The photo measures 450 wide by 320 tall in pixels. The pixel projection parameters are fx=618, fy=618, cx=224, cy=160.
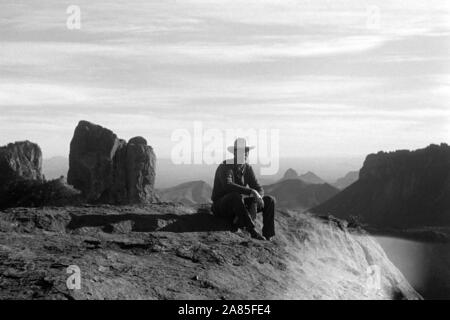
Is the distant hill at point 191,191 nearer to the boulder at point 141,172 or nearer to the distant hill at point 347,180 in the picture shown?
the distant hill at point 347,180

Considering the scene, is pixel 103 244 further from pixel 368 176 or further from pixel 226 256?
pixel 368 176

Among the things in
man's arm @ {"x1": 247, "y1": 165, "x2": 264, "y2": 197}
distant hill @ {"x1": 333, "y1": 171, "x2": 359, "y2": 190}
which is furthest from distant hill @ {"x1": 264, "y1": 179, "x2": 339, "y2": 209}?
man's arm @ {"x1": 247, "y1": 165, "x2": 264, "y2": 197}

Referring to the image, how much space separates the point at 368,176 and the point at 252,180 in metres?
105

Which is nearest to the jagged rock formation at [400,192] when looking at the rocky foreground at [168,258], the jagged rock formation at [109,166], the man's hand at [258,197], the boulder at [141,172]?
the boulder at [141,172]

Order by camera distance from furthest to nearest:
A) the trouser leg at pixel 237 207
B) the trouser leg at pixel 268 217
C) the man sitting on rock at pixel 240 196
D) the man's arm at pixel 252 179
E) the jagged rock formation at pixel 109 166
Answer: the jagged rock formation at pixel 109 166 → the man's arm at pixel 252 179 → the trouser leg at pixel 268 217 → the man sitting on rock at pixel 240 196 → the trouser leg at pixel 237 207

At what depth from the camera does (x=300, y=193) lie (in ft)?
459

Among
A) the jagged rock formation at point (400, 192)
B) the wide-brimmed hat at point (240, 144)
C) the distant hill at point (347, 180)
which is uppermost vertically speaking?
the wide-brimmed hat at point (240, 144)

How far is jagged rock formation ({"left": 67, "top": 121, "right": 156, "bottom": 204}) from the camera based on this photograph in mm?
58312

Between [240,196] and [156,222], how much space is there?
2.03 meters

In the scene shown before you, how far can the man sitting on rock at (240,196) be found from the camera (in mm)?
14289

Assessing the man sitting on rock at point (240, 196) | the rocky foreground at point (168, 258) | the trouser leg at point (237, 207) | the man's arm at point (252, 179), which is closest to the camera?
the rocky foreground at point (168, 258)

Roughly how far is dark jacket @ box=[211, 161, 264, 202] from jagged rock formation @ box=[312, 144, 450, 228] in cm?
7752
